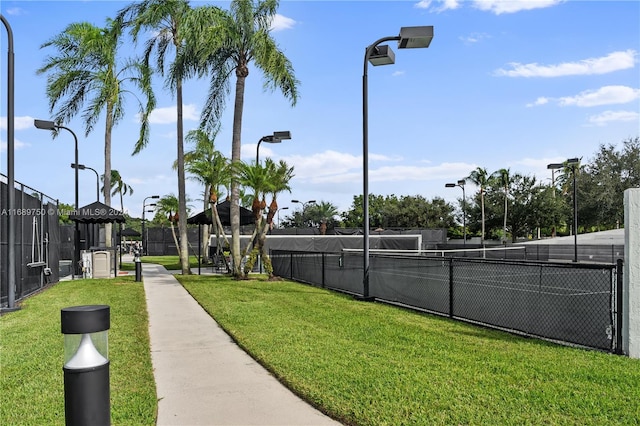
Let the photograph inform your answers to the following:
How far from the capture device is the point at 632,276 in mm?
7492

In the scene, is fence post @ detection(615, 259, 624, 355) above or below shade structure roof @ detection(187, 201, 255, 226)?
below

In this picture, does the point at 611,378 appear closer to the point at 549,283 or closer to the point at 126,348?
the point at 549,283

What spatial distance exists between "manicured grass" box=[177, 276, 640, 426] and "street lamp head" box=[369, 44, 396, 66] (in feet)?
21.3

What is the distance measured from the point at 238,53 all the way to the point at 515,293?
17.0 m

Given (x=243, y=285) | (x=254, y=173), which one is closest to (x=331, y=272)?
(x=243, y=285)

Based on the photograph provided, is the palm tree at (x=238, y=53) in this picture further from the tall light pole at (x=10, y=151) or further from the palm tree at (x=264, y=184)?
the tall light pole at (x=10, y=151)

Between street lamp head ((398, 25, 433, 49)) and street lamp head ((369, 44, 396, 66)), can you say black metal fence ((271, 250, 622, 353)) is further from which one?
street lamp head ((398, 25, 433, 49))

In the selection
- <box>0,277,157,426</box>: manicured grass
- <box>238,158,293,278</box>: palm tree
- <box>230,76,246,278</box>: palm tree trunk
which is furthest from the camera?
<box>230,76,246,278</box>: palm tree trunk

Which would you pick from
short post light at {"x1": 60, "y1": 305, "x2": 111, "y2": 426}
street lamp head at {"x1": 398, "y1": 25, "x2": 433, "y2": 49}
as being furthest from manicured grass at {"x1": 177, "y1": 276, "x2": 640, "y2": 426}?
street lamp head at {"x1": 398, "y1": 25, "x2": 433, "y2": 49}

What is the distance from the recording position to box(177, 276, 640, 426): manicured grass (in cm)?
505

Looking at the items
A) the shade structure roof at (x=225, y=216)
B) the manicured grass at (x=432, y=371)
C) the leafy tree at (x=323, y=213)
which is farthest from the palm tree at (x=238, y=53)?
the leafy tree at (x=323, y=213)

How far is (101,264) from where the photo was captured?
23.5 metres

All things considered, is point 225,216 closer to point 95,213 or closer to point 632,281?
point 95,213

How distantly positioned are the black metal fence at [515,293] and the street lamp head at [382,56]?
4993 mm
